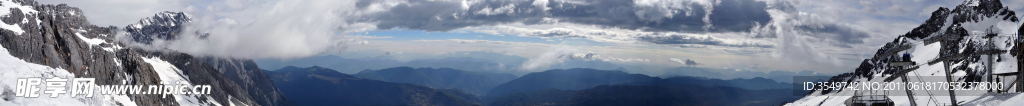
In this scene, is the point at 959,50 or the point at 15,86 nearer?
the point at 15,86

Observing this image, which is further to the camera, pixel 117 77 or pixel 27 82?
pixel 117 77

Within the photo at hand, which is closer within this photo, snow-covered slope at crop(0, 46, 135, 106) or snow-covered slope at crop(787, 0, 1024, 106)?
snow-covered slope at crop(0, 46, 135, 106)

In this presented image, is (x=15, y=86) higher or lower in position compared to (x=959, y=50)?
lower

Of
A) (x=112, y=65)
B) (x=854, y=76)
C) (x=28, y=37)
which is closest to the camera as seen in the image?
(x=28, y=37)

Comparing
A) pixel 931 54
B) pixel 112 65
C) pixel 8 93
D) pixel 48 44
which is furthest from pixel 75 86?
pixel 931 54

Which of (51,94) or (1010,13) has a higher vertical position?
(1010,13)

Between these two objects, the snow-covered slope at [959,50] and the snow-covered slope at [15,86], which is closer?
the snow-covered slope at [15,86]

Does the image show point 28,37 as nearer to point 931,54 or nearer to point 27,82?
point 27,82

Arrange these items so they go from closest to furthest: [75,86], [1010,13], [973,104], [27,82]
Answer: [973,104]
[27,82]
[75,86]
[1010,13]

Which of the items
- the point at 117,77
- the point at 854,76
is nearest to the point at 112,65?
the point at 117,77
